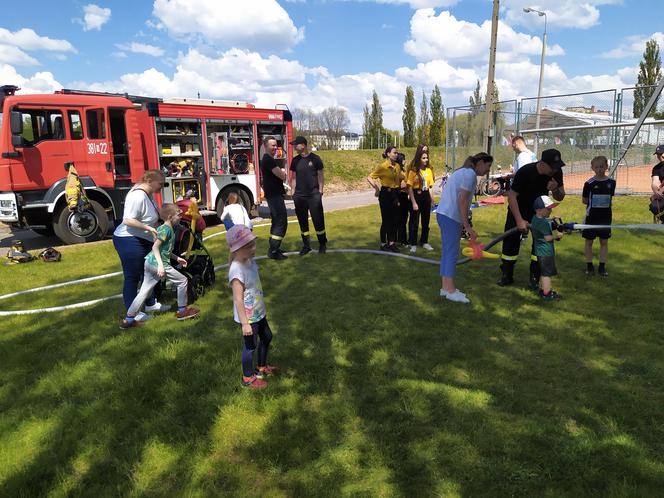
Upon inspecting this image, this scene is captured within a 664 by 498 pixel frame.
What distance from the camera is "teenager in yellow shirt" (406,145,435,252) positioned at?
24.7ft

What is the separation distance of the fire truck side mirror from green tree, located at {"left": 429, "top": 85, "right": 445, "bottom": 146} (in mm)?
37708

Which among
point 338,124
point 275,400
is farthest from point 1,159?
point 338,124

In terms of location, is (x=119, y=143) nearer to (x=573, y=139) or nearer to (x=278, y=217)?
(x=278, y=217)

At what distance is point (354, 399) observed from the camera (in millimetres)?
3389

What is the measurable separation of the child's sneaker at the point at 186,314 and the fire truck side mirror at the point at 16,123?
651cm

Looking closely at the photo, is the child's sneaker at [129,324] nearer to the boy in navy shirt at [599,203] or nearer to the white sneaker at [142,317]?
the white sneaker at [142,317]

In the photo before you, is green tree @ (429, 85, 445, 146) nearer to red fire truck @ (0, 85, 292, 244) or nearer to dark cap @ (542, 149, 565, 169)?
red fire truck @ (0, 85, 292, 244)

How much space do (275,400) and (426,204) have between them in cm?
529

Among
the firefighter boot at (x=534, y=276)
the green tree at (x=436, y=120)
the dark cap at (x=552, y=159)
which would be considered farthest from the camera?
the green tree at (x=436, y=120)

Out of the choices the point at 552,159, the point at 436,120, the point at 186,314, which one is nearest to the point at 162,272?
the point at 186,314

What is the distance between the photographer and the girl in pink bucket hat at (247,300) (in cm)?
337

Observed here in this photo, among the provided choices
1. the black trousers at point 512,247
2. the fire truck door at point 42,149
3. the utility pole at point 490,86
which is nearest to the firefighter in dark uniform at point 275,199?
the black trousers at point 512,247

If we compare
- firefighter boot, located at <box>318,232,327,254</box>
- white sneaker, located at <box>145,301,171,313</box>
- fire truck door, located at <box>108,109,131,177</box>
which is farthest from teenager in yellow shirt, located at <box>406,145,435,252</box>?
fire truck door, located at <box>108,109,131,177</box>

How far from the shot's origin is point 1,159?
8.96 meters
